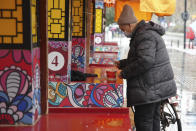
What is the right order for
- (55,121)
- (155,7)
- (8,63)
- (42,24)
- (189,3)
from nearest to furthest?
(8,63)
(42,24)
(55,121)
(155,7)
(189,3)

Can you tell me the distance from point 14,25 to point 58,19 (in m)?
2.17

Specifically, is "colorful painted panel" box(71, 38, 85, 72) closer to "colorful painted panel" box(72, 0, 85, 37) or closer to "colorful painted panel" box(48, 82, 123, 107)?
"colorful painted panel" box(72, 0, 85, 37)

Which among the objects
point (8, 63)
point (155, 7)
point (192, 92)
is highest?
point (155, 7)

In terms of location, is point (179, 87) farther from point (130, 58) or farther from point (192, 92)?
point (130, 58)

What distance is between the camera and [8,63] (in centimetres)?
409

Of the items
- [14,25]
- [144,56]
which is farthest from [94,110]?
[14,25]

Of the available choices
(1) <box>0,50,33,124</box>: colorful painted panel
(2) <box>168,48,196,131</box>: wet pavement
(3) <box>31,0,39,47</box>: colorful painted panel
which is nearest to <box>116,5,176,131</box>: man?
(3) <box>31,0,39,47</box>: colorful painted panel

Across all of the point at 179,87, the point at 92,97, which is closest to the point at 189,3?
the point at 179,87

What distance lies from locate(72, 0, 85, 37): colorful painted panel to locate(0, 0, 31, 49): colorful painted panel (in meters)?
4.62

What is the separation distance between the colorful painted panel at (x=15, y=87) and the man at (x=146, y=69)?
1142 millimetres

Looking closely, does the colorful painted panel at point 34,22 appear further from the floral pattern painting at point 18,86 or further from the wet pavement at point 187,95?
the wet pavement at point 187,95

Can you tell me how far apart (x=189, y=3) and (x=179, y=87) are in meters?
81.4

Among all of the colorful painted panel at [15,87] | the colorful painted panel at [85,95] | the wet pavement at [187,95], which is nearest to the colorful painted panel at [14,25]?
the colorful painted panel at [15,87]

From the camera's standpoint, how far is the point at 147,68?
4082mm
